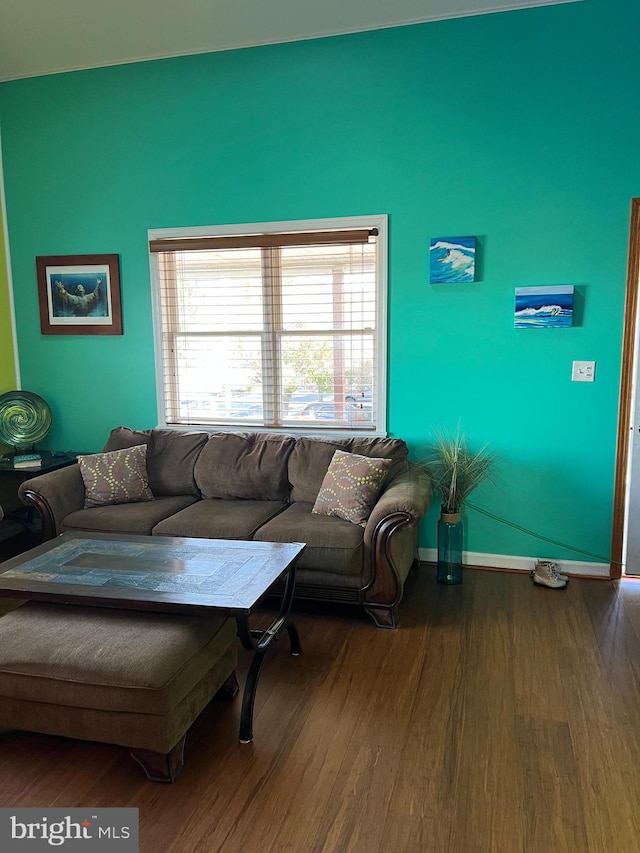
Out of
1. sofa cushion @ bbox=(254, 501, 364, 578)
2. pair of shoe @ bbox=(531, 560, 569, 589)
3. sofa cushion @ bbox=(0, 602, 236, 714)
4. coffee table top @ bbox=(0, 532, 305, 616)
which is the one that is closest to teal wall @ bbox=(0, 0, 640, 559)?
pair of shoe @ bbox=(531, 560, 569, 589)

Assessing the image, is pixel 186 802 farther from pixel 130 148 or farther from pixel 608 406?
pixel 130 148

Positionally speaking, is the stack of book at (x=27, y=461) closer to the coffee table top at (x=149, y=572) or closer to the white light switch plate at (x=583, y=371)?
the coffee table top at (x=149, y=572)

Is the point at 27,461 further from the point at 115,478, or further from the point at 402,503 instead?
the point at 402,503

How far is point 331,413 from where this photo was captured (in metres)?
4.15

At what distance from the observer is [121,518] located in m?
3.59

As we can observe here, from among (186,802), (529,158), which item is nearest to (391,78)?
(529,158)

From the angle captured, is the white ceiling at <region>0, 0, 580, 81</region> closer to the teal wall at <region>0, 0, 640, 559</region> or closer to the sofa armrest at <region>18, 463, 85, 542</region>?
the teal wall at <region>0, 0, 640, 559</region>

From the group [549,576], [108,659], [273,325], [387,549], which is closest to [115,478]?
[273,325]

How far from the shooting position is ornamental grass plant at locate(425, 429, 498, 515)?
12.1 feet

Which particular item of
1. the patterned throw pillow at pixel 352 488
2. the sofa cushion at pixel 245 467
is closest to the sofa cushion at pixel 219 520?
the sofa cushion at pixel 245 467

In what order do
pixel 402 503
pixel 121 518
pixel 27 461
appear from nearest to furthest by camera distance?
1. pixel 402 503
2. pixel 121 518
3. pixel 27 461

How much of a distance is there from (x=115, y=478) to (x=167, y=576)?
154 cm
